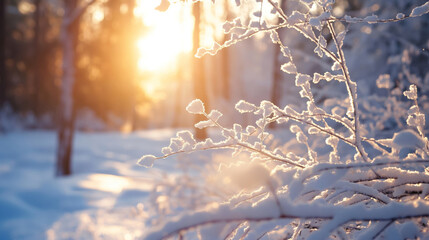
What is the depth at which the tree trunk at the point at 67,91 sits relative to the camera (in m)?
7.14

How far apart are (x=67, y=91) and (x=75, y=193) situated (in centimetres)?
243

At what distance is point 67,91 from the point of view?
24.4ft

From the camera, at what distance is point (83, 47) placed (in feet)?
55.7

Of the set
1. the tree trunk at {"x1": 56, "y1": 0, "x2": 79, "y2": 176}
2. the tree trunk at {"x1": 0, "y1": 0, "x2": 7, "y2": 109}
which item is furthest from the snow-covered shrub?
the tree trunk at {"x1": 0, "y1": 0, "x2": 7, "y2": 109}

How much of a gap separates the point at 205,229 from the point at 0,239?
362 cm

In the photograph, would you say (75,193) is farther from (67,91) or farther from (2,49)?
(2,49)

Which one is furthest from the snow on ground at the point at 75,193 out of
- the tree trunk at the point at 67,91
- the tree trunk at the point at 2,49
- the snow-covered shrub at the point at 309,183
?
the tree trunk at the point at 2,49

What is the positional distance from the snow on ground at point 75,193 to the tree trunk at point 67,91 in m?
0.48

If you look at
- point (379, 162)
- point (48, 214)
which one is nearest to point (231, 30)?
point (379, 162)

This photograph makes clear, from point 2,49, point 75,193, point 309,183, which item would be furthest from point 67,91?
point 2,49

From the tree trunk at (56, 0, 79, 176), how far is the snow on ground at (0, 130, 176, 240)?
1.59ft

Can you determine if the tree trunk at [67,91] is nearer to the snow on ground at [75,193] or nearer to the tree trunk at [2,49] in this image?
the snow on ground at [75,193]

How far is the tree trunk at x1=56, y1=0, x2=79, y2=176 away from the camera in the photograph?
23.4 feet

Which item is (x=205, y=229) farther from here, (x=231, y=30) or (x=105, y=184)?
(x=105, y=184)
